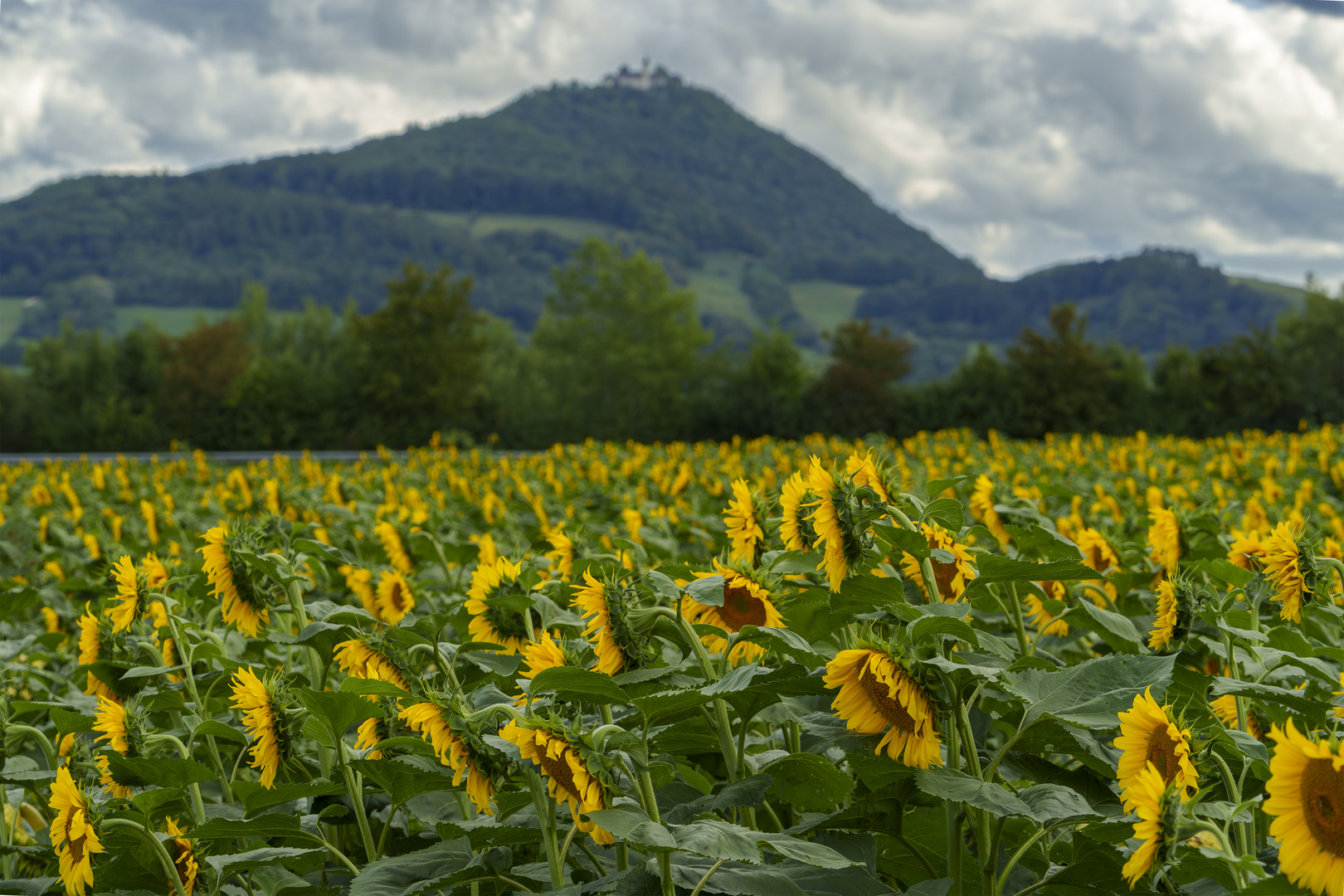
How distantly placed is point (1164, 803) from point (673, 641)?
983 millimetres

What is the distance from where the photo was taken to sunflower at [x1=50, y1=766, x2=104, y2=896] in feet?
5.08

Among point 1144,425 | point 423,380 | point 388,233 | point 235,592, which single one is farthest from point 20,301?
point 235,592

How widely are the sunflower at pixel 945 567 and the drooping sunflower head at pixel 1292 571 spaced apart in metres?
0.61

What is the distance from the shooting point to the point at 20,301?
5037 inches

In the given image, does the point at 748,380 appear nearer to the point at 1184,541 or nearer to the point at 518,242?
the point at 1184,541

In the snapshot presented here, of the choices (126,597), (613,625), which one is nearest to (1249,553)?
(613,625)

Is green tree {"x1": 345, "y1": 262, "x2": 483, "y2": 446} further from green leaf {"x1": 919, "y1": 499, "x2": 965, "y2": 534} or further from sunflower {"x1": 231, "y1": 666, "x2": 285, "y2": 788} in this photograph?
green leaf {"x1": 919, "y1": 499, "x2": 965, "y2": 534}

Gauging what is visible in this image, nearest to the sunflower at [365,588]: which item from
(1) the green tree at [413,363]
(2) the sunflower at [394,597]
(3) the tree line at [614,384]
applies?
(2) the sunflower at [394,597]

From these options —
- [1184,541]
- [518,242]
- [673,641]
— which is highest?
[518,242]

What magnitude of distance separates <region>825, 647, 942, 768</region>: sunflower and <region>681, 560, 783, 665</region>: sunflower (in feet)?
0.93

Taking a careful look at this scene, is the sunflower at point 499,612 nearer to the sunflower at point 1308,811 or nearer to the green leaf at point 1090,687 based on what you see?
the green leaf at point 1090,687

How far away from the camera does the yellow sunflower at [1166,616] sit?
1.97 m

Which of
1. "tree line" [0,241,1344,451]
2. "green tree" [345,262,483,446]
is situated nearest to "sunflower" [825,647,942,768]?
"tree line" [0,241,1344,451]

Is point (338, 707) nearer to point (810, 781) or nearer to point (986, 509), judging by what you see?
point (810, 781)
